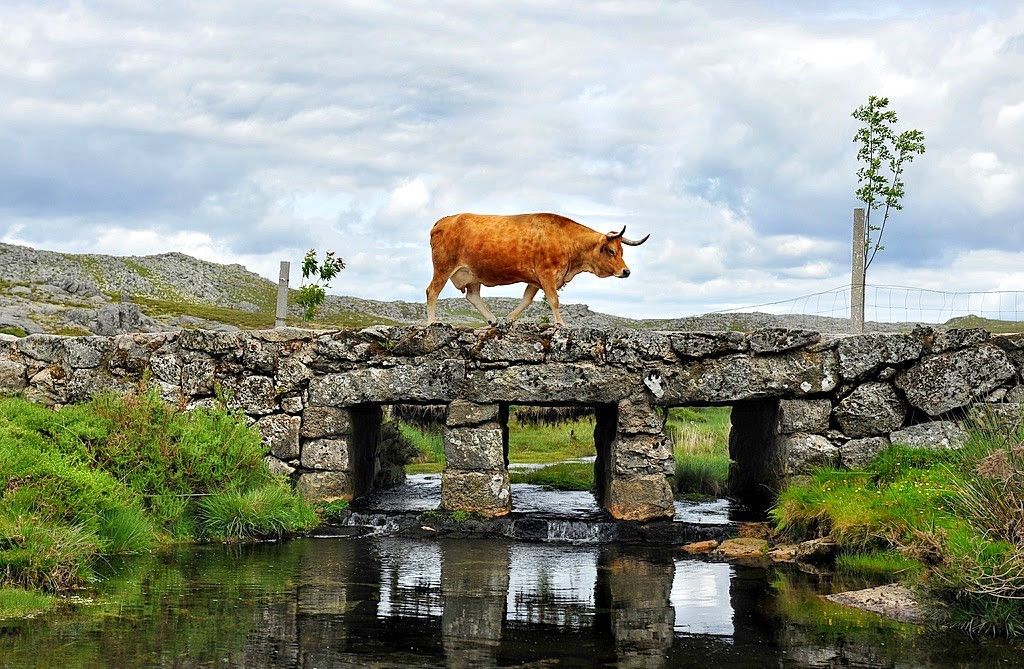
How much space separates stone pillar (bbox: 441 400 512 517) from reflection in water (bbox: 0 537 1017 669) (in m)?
2.13

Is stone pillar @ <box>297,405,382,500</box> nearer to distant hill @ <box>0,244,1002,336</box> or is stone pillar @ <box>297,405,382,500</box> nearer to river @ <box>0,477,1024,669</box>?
river @ <box>0,477,1024,669</box>

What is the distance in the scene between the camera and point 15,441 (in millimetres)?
12125

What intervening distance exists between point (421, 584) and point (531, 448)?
49.9 ft

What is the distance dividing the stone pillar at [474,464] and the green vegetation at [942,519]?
3.83m

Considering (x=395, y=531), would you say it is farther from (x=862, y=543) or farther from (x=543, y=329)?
(x=862, y=543)

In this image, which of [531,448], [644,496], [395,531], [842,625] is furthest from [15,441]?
[531,448]

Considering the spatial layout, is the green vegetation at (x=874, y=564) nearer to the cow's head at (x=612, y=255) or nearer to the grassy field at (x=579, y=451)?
the cow's head at (x=612, y=255)

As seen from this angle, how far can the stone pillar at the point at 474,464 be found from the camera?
14664 millimetres

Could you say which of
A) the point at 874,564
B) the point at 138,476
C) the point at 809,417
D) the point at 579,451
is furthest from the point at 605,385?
the point at 579,451

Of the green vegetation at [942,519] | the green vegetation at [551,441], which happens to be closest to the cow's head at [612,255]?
the green vegetation at [942,519]

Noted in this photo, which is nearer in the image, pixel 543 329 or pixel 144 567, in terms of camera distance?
pixel 144 567

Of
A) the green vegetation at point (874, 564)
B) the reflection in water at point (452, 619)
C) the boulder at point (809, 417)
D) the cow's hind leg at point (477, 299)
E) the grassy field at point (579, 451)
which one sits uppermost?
the cow's hind leg at point (477, 299)

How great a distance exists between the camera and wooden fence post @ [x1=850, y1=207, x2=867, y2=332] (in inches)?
725

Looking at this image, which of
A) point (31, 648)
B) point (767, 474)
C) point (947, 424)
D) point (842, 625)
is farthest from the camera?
point (767, 474)
